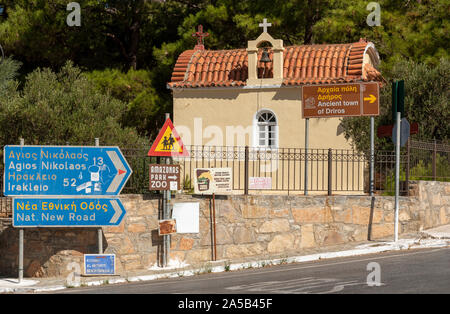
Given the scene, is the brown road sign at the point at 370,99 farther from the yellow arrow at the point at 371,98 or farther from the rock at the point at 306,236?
the rock at the point at 306,236

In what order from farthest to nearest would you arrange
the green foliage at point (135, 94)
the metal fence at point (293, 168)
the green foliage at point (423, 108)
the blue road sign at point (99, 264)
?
the green foliage at point (135, 94) < the green foliage at point (423, 108) < the metal fence at point (293, 168) < the blue road sign at point (99, 264)

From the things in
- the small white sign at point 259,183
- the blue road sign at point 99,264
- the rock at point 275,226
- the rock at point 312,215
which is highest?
the small white sign at point 259,183

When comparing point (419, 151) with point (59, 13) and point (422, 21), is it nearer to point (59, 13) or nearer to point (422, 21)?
point (422, 21)

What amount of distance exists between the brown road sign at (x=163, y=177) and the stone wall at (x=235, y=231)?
1.38 ft

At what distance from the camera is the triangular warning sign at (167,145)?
1502 centimetres

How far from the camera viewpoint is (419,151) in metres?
18.3

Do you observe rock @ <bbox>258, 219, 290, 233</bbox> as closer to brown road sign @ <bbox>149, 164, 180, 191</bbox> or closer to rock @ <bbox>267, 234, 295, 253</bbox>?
rock @ <bbox>267, 234, 295, 253</bbox>

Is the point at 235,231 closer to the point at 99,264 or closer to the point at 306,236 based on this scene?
the point at 306,236

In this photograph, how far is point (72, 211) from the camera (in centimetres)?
1448

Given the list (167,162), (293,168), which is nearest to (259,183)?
(167,162)

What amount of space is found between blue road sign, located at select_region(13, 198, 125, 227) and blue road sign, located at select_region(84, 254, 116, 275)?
688 millimetres

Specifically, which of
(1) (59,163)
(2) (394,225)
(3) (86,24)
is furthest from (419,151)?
(3) (86,24)

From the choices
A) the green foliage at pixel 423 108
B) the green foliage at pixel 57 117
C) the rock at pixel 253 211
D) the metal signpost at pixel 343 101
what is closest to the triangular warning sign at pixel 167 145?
the rock at pixel 253 211

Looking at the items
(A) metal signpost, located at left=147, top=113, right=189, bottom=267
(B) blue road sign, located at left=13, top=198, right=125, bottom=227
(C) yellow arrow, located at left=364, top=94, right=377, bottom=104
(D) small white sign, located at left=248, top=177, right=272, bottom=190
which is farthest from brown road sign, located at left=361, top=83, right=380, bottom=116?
(B) blue road sign, located at left=13, top=198, right=125, bottom=227
